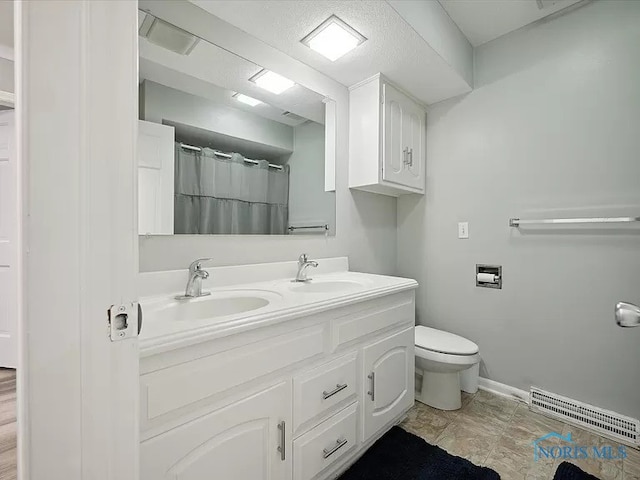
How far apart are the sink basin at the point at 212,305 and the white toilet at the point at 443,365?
3.54ft

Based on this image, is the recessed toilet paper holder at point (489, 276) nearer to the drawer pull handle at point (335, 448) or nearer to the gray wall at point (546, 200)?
the gray wall at point (546, 200)

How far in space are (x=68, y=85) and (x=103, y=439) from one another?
1.76 feet

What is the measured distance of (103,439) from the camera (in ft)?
1.57

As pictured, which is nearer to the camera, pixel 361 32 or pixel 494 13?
pixel 361 32

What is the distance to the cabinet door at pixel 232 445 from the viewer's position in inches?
30.4

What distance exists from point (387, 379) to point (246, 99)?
5.22 feet

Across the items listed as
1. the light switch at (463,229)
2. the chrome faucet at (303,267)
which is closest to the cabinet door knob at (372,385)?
the chrome faucet at (303,267)

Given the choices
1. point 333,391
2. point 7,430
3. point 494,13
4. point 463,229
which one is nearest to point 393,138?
point 463,229

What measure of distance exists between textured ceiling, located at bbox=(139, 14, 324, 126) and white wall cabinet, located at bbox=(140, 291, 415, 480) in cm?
114

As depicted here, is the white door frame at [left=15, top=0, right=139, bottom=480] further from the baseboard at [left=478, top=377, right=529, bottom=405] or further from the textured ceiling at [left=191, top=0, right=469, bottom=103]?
the baseboard at [left=478, top=377, right=529, bottom=405]

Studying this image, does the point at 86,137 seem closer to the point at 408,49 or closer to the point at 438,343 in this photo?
the point at 408,49

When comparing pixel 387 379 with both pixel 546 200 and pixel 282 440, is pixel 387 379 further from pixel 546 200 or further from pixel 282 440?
pixel 546 200

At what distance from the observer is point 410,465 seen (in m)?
1.38

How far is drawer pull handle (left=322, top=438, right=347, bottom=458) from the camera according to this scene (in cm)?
118
